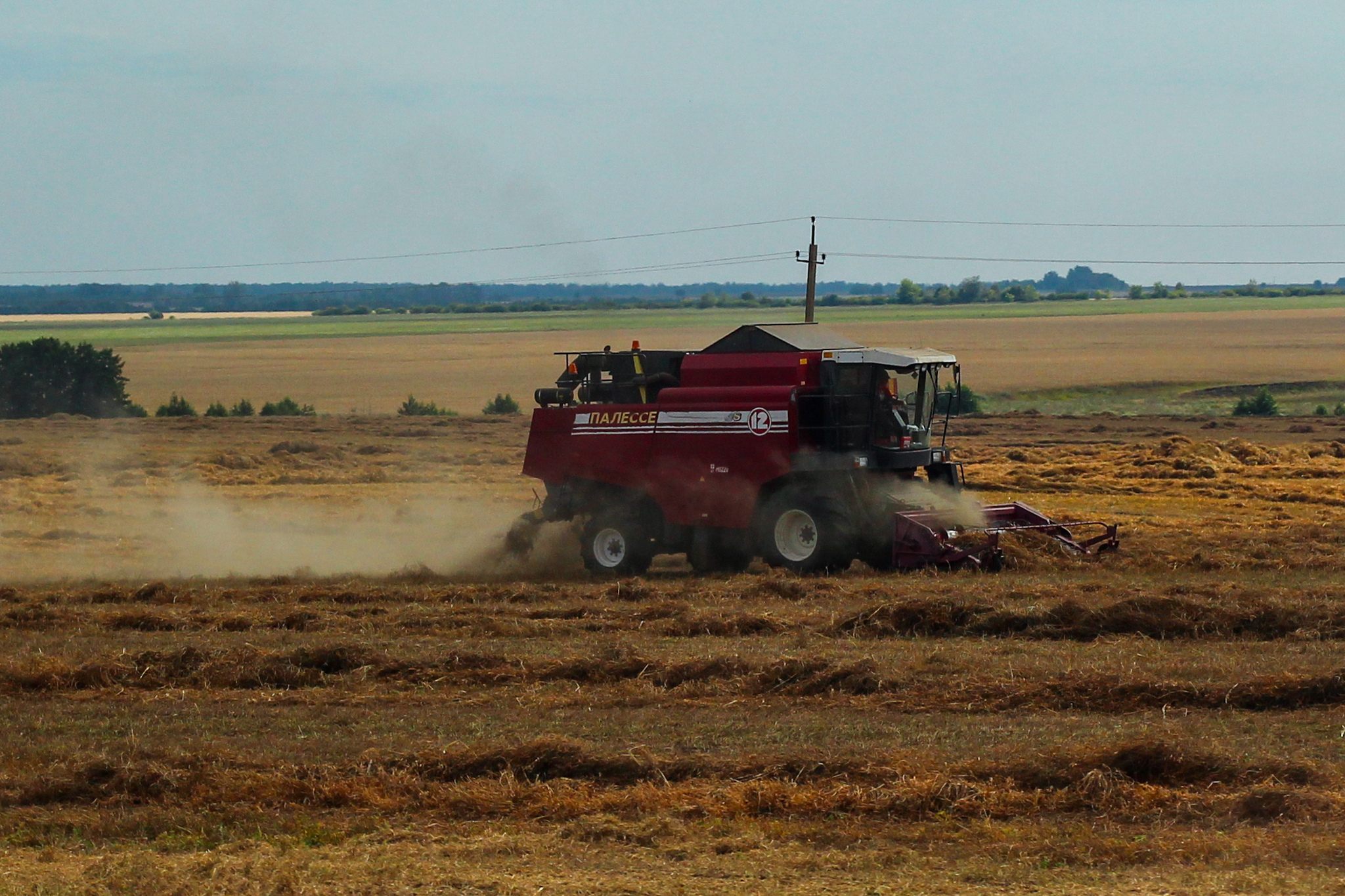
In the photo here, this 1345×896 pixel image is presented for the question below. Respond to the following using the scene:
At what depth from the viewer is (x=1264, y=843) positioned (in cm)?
761

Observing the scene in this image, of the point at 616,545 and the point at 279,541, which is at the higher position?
the point at 616,545

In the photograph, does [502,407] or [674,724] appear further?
[502,407]

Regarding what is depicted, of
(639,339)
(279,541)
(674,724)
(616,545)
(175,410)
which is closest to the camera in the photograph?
(674,724)

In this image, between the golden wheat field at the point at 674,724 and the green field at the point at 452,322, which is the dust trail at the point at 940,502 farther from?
the green field at the point at 452,322

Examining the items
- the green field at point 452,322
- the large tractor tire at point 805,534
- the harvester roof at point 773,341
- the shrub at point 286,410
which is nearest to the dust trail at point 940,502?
the large tractor tire at point 805,534

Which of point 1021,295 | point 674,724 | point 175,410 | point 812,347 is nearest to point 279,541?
point 812,347

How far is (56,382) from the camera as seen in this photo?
60219 mm

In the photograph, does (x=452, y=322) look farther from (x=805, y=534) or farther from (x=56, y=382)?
(x=805, y=534)

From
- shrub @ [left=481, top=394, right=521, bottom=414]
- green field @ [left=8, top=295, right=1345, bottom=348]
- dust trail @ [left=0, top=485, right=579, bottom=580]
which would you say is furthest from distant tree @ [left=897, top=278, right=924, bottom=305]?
dust trail @ [left=0, top=485, right=579, bottom=580]

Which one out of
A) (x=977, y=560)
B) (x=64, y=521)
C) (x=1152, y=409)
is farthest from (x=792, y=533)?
(x=1152, y=409)

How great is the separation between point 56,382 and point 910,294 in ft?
379

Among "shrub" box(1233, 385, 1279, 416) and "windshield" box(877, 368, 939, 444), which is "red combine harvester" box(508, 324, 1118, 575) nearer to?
"windshield" box(877, 368, 939, 444)

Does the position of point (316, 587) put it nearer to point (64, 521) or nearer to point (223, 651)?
point (223, 651)

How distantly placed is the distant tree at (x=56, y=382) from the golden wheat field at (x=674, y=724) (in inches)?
1565
